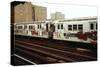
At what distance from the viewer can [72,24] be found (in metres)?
3.53

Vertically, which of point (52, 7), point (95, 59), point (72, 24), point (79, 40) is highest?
point (52, 7)

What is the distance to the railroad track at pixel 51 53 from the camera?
3.27 meters

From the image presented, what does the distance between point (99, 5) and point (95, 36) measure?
1.53 ft

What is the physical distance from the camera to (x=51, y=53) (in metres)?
3.44

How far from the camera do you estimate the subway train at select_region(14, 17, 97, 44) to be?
3.27m

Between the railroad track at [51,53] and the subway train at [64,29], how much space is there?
0.15 meters

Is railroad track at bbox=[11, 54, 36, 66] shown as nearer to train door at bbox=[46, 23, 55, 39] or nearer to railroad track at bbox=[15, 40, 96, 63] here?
railroad track at bbox=[15, 40, 96, 63]

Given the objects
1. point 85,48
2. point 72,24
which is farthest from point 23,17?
point 85,48

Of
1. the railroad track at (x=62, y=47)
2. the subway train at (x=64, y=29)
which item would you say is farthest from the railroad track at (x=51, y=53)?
the subway train at (x=64, y=29)

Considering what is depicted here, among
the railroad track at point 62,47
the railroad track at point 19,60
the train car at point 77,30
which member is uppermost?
the train car at point 77,30

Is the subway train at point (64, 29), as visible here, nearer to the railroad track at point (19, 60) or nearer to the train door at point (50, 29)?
the train door at point (50, 29)

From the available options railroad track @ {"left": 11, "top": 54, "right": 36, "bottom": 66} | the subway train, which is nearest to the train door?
the subway train

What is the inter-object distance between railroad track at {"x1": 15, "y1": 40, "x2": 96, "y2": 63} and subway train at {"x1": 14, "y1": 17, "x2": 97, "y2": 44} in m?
0.15

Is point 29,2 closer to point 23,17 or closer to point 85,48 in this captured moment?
point 23,17
